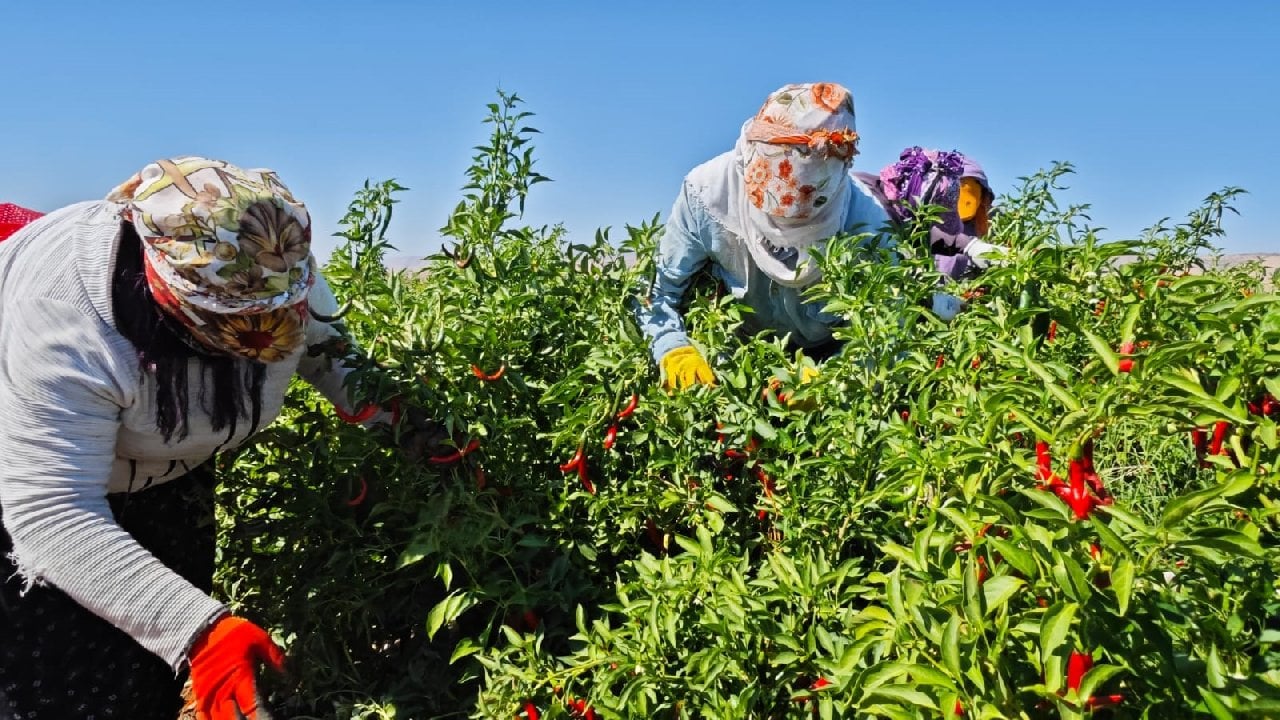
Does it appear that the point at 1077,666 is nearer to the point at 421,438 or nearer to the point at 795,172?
the point at 421,438

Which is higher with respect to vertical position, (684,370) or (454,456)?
(684,370)

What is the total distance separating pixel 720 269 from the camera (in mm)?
2732

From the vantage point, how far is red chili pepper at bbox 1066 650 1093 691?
1068 mm

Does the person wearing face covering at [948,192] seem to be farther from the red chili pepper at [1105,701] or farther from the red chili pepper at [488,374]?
the red chili pepper at [1105,701]

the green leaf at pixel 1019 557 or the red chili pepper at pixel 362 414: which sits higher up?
the green leaf at pixel 1019 557

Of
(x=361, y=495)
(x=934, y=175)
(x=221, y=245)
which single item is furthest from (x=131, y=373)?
(x=934, y=175)

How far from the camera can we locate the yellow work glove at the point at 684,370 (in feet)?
6.95

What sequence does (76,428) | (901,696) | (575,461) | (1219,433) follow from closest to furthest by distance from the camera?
(901,696), (1219,433), (76,428), (575,461)

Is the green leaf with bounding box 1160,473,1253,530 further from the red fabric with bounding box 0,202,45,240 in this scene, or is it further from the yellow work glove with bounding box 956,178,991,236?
the yellow work glove with bounding box 956,178,991,236

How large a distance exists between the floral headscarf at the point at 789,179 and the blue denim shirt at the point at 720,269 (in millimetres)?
53

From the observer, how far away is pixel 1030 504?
4.47ft

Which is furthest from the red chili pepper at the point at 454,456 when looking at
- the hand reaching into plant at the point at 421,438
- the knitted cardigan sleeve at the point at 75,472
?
the knitted cardigan sleeve at the point at 75,472

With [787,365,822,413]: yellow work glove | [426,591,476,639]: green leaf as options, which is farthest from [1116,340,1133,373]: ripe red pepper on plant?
[426,591,476,639]: green leaf

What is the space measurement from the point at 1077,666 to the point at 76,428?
1507 millimetres
